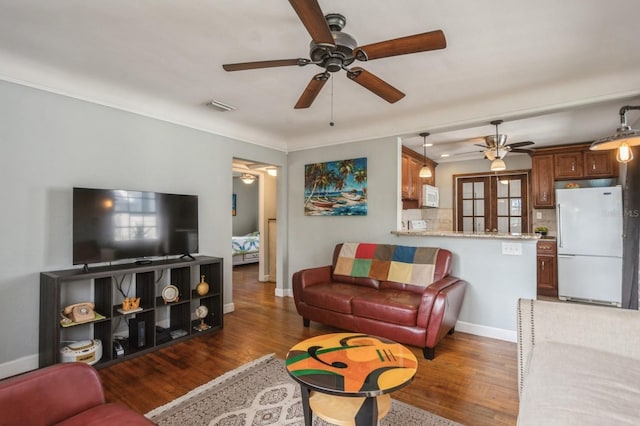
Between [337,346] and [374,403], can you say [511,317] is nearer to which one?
[337,346]

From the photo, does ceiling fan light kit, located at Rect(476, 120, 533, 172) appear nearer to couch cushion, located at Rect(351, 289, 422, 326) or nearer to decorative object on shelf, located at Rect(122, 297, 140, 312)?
couch cushion, located at Rect(351, 289, 422, 326)

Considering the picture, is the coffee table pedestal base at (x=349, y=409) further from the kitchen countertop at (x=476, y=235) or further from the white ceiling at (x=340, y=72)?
the kitchen countertop at (x=476, y=235)

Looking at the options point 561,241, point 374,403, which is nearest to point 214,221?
point 374,403

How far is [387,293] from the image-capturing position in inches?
132

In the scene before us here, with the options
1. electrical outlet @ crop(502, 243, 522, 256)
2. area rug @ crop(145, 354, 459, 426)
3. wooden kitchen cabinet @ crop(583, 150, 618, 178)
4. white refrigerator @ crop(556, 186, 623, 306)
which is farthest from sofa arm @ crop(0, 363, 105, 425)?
wooden kitchen cabinet @ crop(583, 150, 618, 178)

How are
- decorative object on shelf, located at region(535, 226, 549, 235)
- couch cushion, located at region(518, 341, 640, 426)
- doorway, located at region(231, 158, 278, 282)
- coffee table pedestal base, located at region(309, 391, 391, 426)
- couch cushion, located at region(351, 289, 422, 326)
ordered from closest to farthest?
couch cushion, located at region(518, 341, 640, 426), coffee table pedestal base, located at region(309, 391, 391, 426), couch cushion, located at region(351, 289, 422, 326), decorative object on shelf, located at region(535, 226, 549, 235), doorway, located at region(231, 158, 278, 282)

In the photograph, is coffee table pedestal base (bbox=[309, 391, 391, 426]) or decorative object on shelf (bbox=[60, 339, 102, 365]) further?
decorative object on shelf (bbox=[60, 339, 102, 365])

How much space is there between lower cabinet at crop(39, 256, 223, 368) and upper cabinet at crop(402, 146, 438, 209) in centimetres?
295

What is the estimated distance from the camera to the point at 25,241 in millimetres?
2629

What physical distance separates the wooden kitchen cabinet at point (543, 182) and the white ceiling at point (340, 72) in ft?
4.29

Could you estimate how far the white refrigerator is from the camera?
4.43 metres

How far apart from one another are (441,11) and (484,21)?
1.05 ft

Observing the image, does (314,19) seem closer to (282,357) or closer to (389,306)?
(389,306)

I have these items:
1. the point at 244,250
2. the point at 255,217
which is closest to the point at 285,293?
the point at 244,250
